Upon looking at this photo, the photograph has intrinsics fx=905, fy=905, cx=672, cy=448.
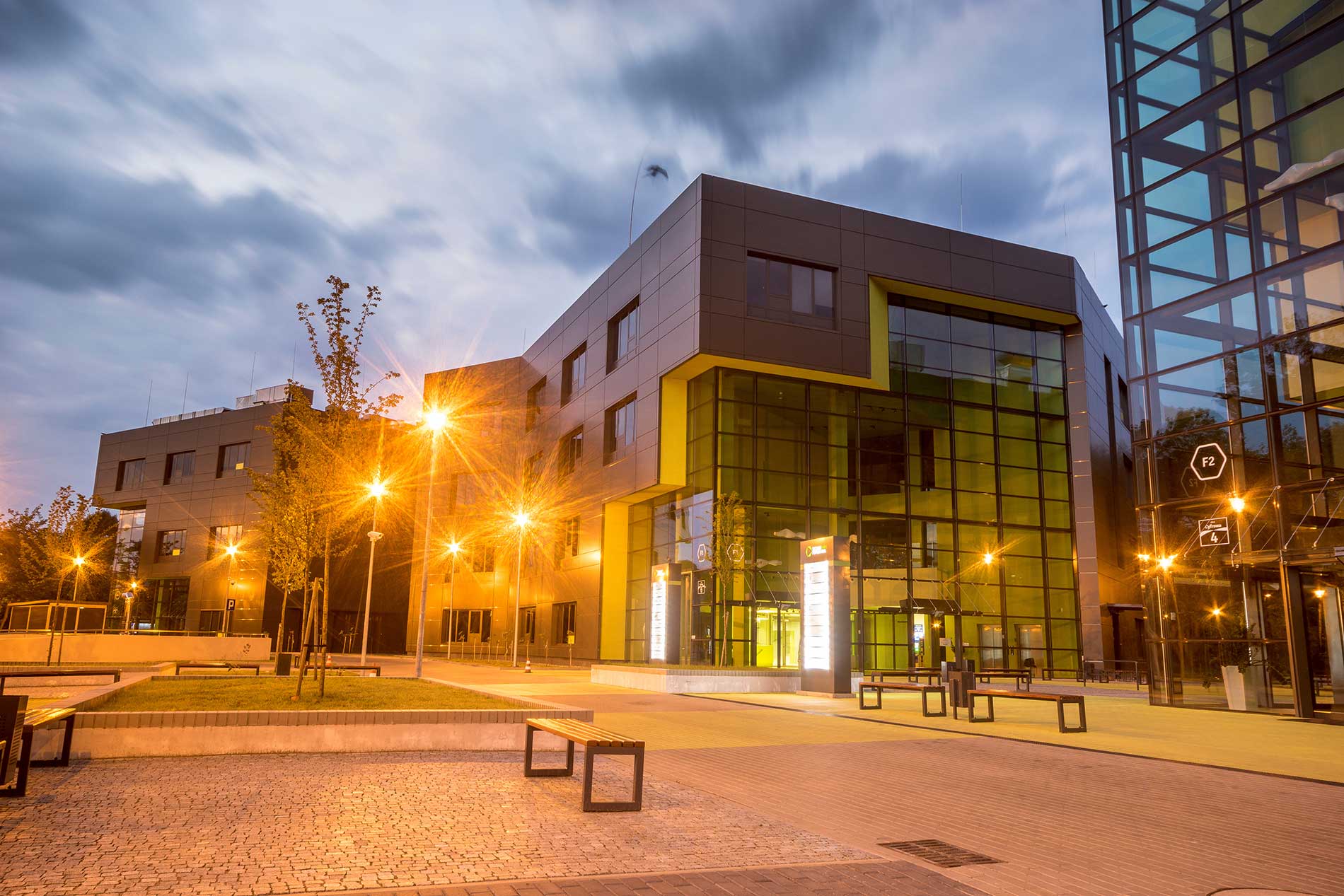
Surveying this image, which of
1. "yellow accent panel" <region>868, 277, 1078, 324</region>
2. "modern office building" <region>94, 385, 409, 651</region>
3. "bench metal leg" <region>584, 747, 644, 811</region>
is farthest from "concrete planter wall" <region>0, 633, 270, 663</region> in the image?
"yellow accent panel" <region>868, 277, 1078, 324</region>

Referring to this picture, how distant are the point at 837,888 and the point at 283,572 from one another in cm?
1469

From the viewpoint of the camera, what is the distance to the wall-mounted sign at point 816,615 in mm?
24234

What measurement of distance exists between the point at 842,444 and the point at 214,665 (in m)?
23.6

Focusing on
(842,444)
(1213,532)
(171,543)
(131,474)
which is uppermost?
(131,474)

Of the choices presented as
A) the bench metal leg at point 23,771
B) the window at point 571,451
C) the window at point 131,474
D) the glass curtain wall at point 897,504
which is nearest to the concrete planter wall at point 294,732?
the bench metal leg at point 23,771

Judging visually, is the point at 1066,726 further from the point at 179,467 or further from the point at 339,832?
the point at 179,467

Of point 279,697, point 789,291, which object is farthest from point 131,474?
point 279,697

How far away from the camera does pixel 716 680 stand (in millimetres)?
25938

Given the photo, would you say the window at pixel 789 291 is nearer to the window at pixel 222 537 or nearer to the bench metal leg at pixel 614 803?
the bench metal leg at pixel 614 803

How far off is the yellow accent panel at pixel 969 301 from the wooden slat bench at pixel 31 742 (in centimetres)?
3072

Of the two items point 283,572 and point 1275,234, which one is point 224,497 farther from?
point 1275,234

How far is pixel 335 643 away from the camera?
67438 millimetres

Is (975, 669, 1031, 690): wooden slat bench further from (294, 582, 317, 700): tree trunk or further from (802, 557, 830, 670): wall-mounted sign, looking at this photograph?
(294, 582, 317, 700): tree trunk

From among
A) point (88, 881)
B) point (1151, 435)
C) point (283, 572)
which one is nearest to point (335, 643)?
point (283, 572)
